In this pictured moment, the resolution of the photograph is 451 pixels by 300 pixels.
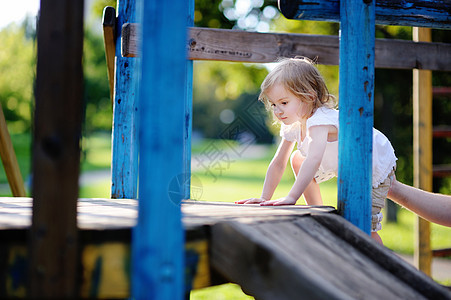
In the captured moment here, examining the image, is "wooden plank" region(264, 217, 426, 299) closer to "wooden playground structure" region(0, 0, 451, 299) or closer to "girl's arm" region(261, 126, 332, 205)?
"wooden playground structure" region(0, 0, 451, 299)

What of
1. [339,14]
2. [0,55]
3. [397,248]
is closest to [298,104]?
[339,14]

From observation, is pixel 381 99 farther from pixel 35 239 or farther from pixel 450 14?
pixel 35 239

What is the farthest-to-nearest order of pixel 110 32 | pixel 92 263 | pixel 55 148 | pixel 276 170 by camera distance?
1. pixel 110 32
2. pixel 276 170
3. pixel 92 263
4. pixel 55 148

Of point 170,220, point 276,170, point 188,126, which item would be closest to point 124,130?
point 188,126

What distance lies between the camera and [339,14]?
2182 mm

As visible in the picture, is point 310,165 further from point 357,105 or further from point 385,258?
point 385,258

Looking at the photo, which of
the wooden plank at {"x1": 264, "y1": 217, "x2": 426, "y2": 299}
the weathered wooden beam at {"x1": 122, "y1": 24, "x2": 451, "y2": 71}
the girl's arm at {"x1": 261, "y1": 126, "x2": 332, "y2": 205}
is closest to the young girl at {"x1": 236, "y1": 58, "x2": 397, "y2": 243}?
the girl's arm at {"x1": 261, "y1": 126, "x2": 332, "y2": 205}

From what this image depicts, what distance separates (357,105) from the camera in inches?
82.3

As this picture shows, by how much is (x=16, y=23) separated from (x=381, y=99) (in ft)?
60.0

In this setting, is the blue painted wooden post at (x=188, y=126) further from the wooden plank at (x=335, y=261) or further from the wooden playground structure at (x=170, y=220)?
the wooden plank at (x=335, y=261)

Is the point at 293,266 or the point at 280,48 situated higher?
the point at 280,48

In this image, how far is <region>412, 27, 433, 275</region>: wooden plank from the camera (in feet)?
14.7

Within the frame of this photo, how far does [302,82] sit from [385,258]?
47.7 inches

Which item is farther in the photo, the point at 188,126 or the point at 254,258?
the point at 188,126
